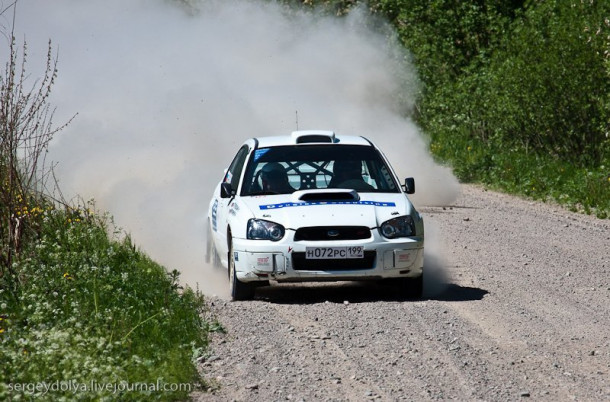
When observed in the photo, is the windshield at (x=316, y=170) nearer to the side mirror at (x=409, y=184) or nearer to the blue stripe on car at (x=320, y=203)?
the side mirror at (x=409, y=184)

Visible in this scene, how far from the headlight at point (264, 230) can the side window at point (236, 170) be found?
121cm

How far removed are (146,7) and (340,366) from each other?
19.0m

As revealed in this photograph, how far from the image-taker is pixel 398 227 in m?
11.6

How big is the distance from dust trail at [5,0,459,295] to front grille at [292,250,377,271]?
3915 millimetres

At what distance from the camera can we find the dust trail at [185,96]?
18188 mm

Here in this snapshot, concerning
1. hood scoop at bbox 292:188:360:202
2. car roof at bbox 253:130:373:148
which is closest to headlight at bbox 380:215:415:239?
hood scoop at bbox 292:188:360:202

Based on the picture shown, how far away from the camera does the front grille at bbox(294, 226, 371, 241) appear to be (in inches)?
451

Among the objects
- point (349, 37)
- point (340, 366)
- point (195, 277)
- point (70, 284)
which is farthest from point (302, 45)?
point (340, 366)

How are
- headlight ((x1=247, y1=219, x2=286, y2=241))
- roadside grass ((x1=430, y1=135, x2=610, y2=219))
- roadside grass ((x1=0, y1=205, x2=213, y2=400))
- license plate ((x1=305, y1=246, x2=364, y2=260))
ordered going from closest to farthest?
1. roadside grass ((x1=0, y1=205, x2=213, y2=400))
2. license plate ((x1=305, y1=246, x2=364, y2=260))
3. headlight ((x1=247, y1=219, x2=286, y2=241))
4. roadside grass ((x1=430, y1=135, x2=610, y2=219))

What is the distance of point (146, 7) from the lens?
87.7ft

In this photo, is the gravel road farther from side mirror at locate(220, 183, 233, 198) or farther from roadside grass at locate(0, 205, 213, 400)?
side mirror at locate(220, 183, 233, 198)

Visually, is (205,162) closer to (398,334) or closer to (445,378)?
(398,334)

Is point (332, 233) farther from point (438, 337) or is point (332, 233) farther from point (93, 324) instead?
point (93, 324)

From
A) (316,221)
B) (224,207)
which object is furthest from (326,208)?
(224,207)
